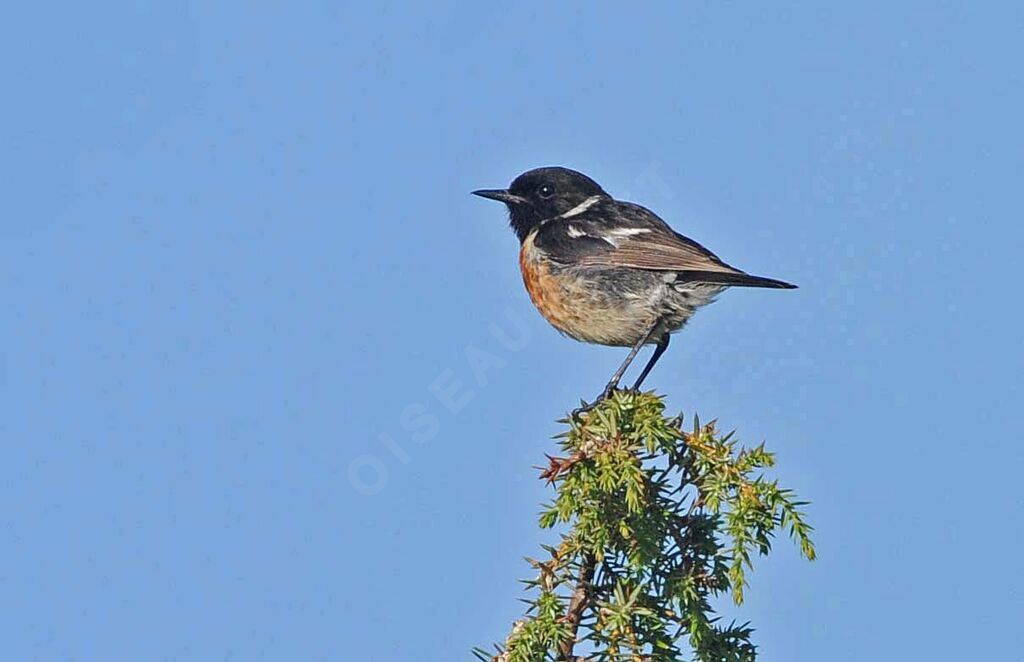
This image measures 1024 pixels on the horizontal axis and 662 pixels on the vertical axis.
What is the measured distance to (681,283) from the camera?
7656mm

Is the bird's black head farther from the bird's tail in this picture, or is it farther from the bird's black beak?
the bird's tail

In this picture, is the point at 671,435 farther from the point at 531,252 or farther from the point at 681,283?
the point at 531,252

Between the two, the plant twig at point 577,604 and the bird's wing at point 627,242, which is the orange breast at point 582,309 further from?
the plant twig at point 577,604

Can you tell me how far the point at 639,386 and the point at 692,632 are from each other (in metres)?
4.00

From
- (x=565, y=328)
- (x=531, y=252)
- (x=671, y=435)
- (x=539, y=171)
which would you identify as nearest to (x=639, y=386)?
(x=565, y=328)

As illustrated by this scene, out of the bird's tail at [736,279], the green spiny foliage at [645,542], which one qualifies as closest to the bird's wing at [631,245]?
the bird's tail at [736,279]

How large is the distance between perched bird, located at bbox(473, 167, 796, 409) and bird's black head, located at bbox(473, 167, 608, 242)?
0.22m

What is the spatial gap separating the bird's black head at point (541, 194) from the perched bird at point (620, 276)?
218mm

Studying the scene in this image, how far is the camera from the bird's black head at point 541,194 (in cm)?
861

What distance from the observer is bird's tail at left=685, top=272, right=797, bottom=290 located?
6820 millimetres

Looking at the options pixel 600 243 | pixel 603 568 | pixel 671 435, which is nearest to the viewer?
pixel 603 568

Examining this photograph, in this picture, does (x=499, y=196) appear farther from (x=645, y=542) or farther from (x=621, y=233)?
(x=645, y=542)

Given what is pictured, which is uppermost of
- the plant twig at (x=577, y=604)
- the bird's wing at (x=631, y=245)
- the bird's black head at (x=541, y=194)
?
the bird's black head at (x=541, y=194)

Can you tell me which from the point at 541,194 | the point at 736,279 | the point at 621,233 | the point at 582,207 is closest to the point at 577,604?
the point at 736,279
